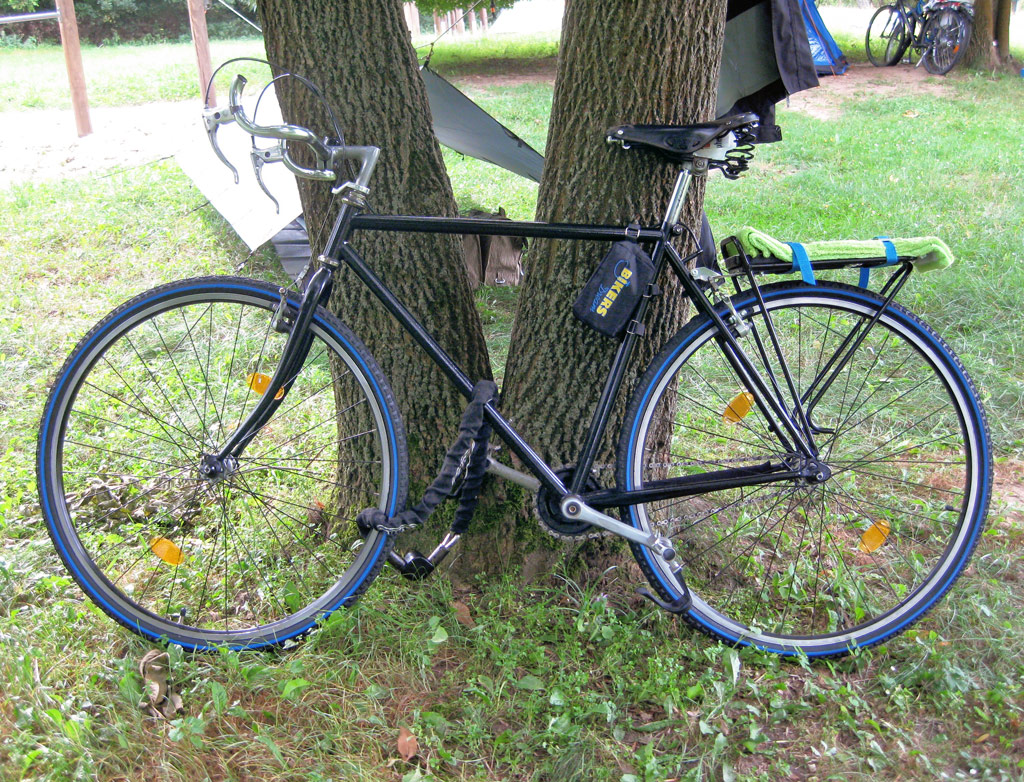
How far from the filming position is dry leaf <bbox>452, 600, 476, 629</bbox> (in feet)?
7.03

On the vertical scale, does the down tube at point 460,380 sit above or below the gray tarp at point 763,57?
below

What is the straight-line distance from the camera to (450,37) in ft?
62.3

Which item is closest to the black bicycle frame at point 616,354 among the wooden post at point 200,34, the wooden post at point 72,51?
the wooden post at point 200,34

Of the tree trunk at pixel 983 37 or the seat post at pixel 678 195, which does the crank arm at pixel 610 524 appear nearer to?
the seat post at pixel 678 195

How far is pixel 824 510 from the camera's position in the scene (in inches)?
94.0

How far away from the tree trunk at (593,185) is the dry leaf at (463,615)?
0.62 ft

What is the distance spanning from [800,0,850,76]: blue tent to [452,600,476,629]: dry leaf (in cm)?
474

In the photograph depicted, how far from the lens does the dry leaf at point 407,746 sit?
5.83 ft

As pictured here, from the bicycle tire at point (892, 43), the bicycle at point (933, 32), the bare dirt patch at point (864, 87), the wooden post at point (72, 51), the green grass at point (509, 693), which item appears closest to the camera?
the green grass at point (509, 693)

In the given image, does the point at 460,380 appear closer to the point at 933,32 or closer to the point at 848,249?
the point at 848,249

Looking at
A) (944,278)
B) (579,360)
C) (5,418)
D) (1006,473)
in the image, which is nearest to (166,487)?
(5,418)

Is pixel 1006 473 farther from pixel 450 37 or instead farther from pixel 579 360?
pixel 450 37

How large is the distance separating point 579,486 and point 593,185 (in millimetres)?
747

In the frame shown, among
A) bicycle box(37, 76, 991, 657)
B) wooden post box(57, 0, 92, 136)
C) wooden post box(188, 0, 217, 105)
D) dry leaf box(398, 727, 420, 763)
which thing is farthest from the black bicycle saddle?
wooden post box(57, 0, 92, 136)
